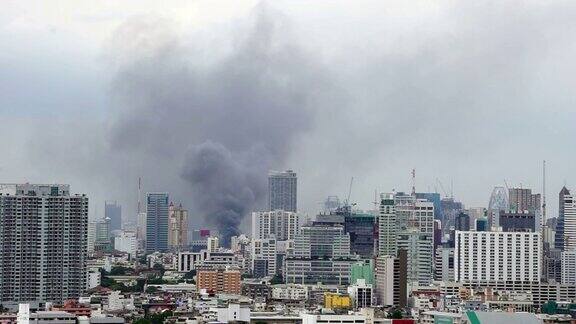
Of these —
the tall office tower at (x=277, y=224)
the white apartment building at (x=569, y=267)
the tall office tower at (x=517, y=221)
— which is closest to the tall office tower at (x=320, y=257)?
the tall office tower at (x=277, y=224)

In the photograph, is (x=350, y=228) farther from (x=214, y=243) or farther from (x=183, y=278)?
(x=183, y=278)

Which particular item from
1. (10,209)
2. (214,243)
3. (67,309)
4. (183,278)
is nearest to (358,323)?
(67,309)

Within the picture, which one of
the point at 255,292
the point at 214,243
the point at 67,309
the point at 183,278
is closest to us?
the point at 67,309

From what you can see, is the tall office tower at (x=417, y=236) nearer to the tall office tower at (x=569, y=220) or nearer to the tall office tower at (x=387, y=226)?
the tall office tower at (x=387, y=226)

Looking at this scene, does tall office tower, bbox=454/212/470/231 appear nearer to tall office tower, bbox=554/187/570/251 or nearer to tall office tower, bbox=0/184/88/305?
tall office tower, bbox=554/187/570/251

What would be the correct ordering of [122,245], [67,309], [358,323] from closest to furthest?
[358,323] < [67,309] < [122,245]

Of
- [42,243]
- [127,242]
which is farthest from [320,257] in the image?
[42,243]

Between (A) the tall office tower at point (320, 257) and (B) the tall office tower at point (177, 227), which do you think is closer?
(A) the tall office tower at point (320, 257)

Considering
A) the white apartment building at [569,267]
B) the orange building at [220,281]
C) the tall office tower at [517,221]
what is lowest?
the orange building at [220,281]
